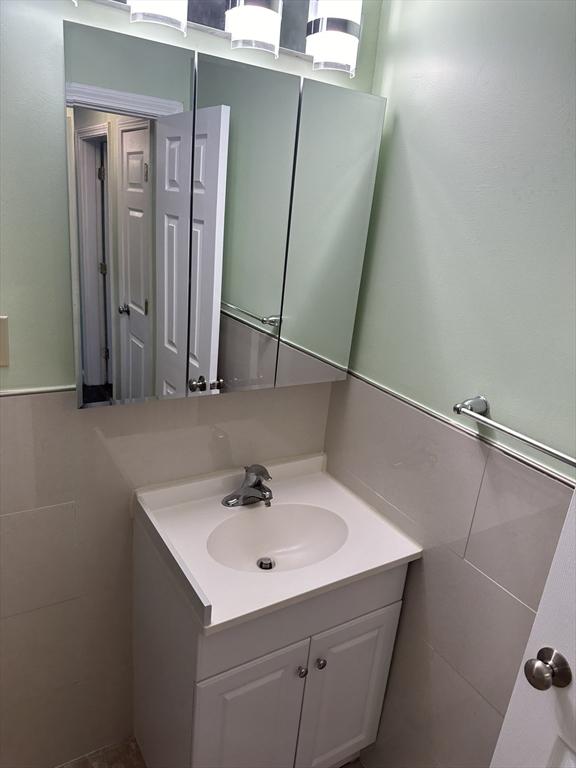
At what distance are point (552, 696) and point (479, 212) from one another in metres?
0.95

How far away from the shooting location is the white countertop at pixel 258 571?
121cm

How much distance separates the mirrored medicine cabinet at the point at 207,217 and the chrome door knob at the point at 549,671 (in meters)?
0.88

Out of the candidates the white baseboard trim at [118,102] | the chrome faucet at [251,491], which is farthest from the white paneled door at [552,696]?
the white baseboard trim at [118,102]

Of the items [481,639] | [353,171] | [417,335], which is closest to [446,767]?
[481,639]

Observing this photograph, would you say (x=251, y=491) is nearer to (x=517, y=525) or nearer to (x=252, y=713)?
(x=252, y=713)

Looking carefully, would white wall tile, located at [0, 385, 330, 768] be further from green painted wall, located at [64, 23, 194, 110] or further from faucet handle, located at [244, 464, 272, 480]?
green painted wall, located at [64, 23, 194, 110]

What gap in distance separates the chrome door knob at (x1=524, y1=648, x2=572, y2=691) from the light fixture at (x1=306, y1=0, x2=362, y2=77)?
4.41ft

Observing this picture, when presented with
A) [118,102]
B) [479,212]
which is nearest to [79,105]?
[118,102]

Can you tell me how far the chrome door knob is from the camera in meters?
0.90

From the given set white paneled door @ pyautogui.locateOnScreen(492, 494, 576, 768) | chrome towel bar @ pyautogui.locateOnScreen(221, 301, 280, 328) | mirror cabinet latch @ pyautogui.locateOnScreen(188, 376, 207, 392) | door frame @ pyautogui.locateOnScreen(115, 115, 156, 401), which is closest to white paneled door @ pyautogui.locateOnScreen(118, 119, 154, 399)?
door frame @ pyautogui.locateOnScreen(115, 115, 156, 401)

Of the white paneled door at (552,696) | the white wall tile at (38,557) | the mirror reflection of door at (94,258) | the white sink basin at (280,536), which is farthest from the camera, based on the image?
the white sink basin at (280,536)

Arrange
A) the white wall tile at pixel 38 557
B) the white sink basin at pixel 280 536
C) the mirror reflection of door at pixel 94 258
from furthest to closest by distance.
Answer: the white sink basin at pixel 280 536 → the white wall tile at pixel 38 557 → the mirror reflection of door at pixel 94 258

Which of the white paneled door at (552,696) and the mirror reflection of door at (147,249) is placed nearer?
the white paneled door at (552,696)

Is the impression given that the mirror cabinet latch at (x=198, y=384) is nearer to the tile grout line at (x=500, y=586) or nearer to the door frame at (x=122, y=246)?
the door frame at (x=122, y=246)
